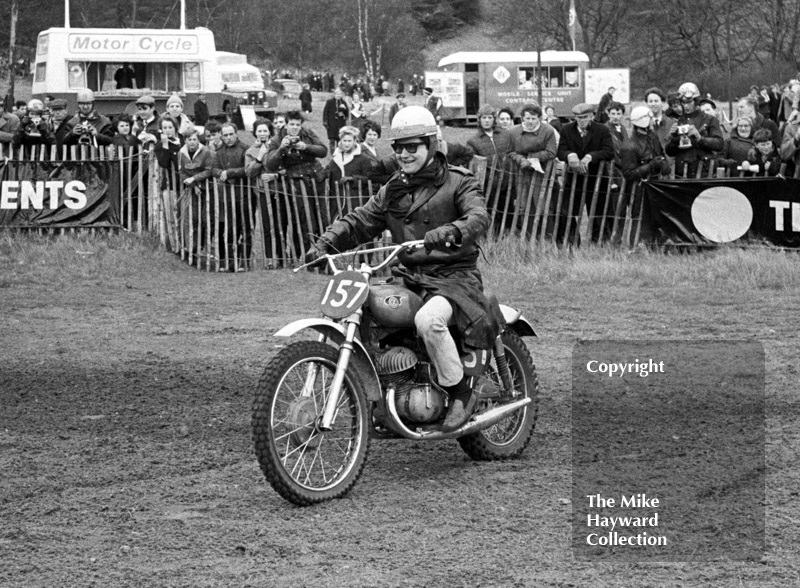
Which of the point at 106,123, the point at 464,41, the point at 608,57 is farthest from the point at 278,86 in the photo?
the point at 106,123

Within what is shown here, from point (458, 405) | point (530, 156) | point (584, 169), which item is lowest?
point (458, 405)

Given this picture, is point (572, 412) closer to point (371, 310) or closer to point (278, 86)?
point (371, 310)

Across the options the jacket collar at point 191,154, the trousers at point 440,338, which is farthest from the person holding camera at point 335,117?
the trousers at point 440,338

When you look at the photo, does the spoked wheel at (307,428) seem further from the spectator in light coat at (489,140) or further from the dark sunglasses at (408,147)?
the spectator in light coat at (489,140)

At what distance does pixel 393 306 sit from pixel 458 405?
0.64 meters

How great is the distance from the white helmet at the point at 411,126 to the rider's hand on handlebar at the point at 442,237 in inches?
21.6

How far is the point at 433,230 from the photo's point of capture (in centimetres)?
600

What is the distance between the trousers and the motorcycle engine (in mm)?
98

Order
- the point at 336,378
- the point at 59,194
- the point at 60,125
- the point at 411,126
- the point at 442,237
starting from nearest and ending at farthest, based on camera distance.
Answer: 1. the point at 336,378
2. the point at 442,237
3. the point at 411,126
4. the point at 59,194
5. the point at 60,125

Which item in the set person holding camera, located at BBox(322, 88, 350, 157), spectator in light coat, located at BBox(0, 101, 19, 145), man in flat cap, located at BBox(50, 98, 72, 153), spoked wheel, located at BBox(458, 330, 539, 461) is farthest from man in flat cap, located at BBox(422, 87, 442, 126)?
spoked wheel, located at BBox(458, 330, 539, 461)

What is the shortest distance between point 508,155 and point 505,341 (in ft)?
27.1

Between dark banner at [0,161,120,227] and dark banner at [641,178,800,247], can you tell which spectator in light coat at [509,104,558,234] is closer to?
dark banner at [641,178,800,247]

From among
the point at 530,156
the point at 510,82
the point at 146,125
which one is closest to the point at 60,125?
the point at 146,125

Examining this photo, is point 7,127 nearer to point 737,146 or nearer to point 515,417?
point 737,146
